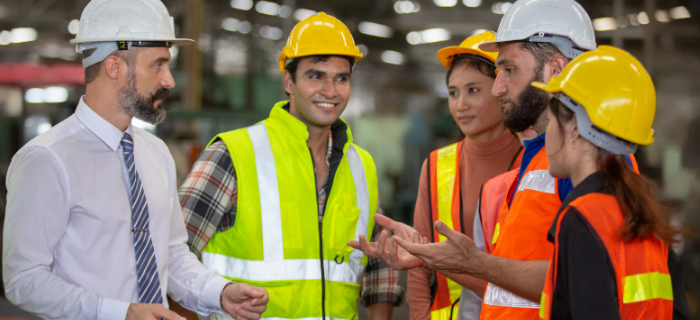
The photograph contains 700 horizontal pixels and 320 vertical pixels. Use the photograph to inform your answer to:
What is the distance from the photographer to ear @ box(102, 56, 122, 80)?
1.84 metres

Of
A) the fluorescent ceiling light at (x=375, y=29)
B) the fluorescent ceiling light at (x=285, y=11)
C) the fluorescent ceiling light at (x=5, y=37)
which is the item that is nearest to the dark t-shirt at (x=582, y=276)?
the fluorescent ceiling light at (x=375, y=29)

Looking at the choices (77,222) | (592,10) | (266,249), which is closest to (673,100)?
(592,10)

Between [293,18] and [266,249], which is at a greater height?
[293,18]

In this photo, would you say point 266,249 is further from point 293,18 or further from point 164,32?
point 293,18

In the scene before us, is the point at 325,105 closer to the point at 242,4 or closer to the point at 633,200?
the point at 633,200

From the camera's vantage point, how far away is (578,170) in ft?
4.50

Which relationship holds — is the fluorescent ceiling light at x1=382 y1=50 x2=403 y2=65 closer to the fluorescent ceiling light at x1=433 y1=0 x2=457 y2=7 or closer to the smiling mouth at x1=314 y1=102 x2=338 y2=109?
the fluorescent ceiling light at x1=433 y1=0 x2=457 y2=7

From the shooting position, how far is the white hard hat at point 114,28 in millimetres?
1834

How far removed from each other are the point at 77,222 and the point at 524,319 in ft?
4.46

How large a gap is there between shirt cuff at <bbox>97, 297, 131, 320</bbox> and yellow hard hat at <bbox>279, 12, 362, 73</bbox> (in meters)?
1.26

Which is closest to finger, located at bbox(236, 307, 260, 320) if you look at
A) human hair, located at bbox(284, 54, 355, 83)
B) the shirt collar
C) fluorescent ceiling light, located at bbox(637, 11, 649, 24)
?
the shirt collar

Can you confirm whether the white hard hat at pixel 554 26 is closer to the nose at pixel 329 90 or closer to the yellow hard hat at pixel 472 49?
the yellow hard hat at pixel 472 49

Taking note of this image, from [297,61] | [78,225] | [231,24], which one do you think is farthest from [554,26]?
[231,24]

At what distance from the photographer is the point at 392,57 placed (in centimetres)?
609
